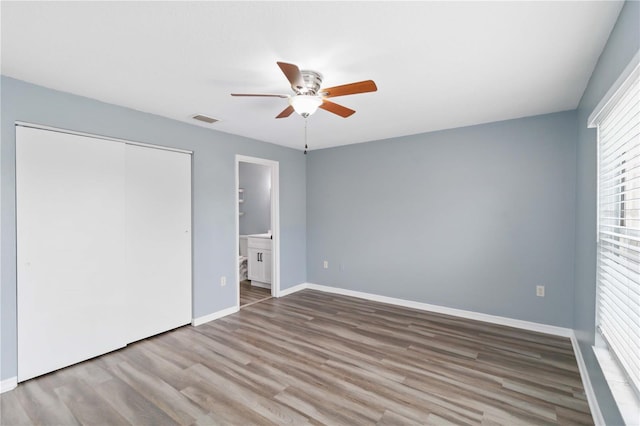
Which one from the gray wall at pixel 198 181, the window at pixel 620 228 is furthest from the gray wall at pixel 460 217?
the window at pixel 620 228

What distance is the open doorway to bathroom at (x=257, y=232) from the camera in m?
4.70

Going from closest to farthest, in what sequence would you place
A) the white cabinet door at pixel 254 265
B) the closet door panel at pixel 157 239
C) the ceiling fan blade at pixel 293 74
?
1. the ceiling fan blade at pixel 293 74
2. the closet door panel at pixel 157 239
3. the white cabinet door at pixel 254 265

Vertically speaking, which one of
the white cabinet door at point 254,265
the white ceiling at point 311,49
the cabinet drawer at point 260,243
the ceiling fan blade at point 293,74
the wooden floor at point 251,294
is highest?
the white ceiling at point 311,49

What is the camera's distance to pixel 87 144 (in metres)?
2.72

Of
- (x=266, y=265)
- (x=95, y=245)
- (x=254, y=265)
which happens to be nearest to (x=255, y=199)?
(x=254, y=265)

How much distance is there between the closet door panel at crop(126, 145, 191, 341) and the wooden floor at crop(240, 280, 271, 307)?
3.54 feet

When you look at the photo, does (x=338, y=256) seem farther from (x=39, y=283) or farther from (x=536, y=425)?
(x=39, y=283)

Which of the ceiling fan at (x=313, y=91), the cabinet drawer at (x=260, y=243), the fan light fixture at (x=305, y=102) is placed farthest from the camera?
the cabinet drawer at (x=260, y=243)

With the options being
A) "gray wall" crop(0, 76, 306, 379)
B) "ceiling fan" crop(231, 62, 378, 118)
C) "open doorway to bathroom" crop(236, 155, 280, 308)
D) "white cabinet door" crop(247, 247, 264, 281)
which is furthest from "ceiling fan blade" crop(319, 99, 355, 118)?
"white cabinet door" crop(247, 247, 264, 281)

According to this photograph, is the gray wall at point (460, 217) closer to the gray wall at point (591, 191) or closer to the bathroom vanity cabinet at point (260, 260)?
the gray wall at point (591, 191)

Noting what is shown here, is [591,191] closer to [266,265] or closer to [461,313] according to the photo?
[461,313]

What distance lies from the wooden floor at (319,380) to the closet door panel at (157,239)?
0.90 ft

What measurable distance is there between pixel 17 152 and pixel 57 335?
153cm

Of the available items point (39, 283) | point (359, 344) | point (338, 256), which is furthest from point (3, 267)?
point (338, 256)
